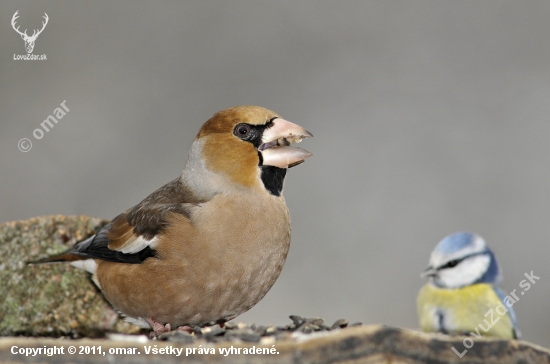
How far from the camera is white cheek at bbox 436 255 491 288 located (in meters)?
1.79

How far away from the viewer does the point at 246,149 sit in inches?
82.1

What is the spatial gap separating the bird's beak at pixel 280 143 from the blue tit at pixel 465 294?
22.3 inches

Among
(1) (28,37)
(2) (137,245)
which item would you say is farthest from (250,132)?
(1) (28,37)

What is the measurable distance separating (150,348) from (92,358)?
0.11m

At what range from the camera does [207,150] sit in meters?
2.14

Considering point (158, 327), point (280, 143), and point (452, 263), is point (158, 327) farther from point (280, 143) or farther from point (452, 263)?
point (452, 263)

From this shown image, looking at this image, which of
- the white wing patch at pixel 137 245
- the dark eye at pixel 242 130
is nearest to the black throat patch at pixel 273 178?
the dark eye at pixel 242 130

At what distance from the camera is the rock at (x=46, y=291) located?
218 centimetres

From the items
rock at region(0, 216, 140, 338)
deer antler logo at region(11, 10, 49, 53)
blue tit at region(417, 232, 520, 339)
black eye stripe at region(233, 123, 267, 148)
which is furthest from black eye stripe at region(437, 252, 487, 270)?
deer antler logo at region(11, 10, 49, 53)

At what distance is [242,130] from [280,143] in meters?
0.14

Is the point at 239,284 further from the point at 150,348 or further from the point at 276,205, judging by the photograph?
the point at 150,348

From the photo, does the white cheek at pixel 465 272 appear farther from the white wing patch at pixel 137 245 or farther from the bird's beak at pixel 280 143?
the white wing patch at pixel 137 245

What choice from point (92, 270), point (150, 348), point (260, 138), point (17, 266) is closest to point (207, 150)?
point (260, 138)

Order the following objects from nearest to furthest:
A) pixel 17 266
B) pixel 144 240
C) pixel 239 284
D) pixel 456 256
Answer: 1. pixel 456 256
2. pixel 239 284
3. pixel 144 240
4. pixel 17 266
